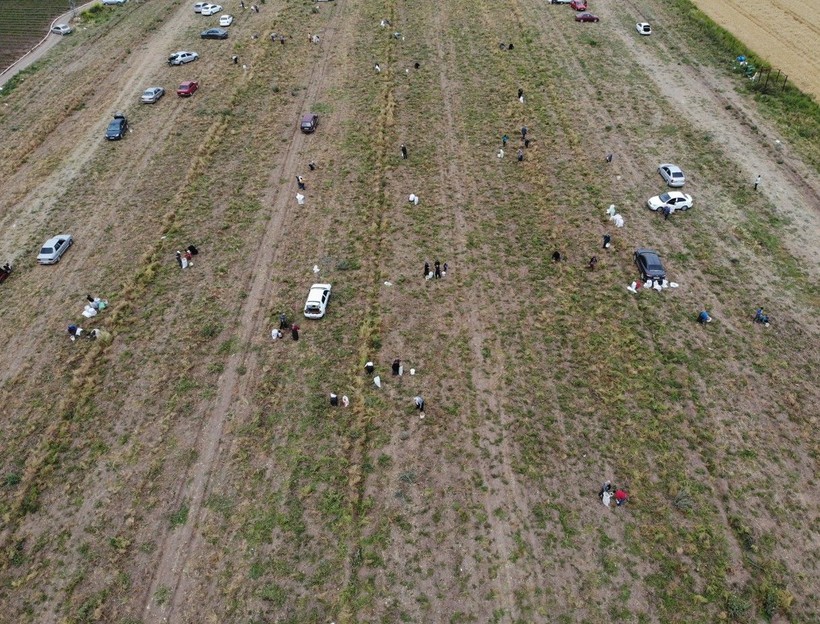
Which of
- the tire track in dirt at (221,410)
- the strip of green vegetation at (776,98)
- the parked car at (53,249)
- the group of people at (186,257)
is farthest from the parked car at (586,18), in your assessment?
the parked car at (53,249)

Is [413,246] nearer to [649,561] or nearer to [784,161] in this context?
[649,561]

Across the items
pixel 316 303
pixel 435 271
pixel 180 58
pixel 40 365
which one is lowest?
pixel 40 365

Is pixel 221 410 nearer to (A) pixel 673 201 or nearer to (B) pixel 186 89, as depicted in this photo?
(A) pixel 673 201

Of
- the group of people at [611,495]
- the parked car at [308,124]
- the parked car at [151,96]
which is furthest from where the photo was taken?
the parked car at [151,96]

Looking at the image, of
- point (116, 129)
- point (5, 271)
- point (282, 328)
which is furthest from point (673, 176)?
point (5, 271)

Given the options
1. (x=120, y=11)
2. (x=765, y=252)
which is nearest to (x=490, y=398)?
(x=765, y=252)

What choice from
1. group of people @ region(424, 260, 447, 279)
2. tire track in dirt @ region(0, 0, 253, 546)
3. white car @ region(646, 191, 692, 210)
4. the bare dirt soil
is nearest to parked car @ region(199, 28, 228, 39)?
tire track in dirt @ region(0, 0, 253, 546)

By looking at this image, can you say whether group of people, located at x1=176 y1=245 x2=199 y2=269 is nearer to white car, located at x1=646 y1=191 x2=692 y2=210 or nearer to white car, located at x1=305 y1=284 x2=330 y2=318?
white car, located at x1=305 y1=284 x2=330 y2=318

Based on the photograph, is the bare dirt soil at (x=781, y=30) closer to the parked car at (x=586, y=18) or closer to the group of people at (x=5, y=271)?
the parked car at (x=586, y=18)
